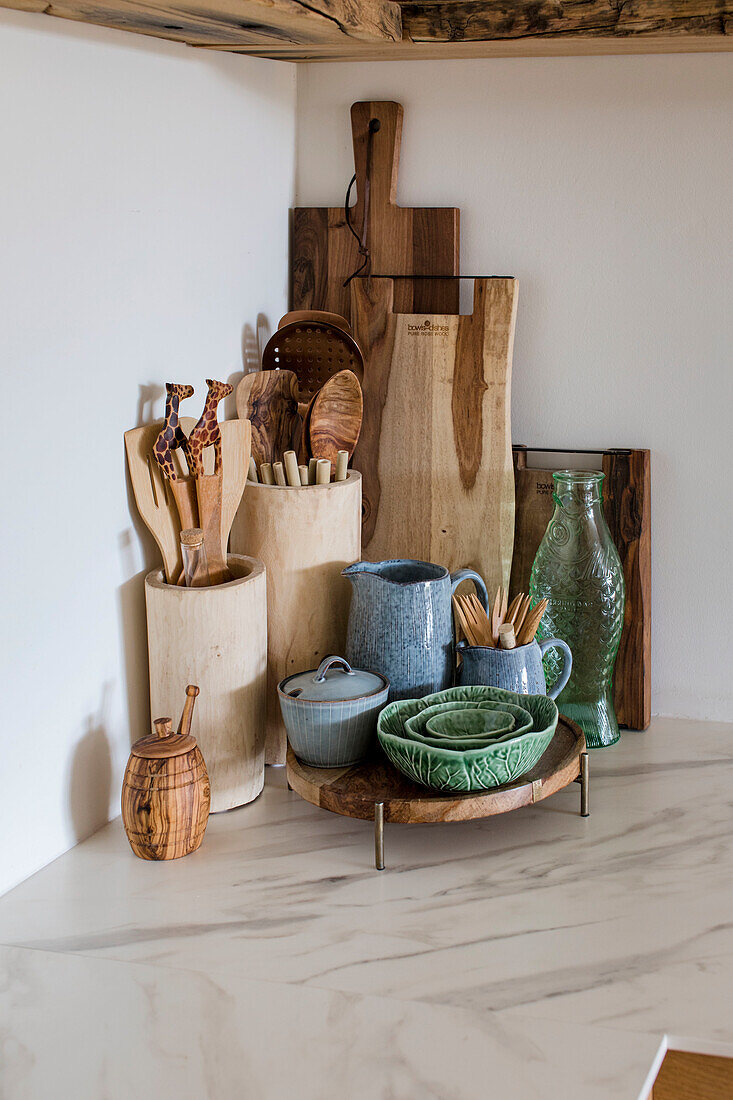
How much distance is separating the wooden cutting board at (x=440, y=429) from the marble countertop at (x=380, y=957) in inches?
14.2

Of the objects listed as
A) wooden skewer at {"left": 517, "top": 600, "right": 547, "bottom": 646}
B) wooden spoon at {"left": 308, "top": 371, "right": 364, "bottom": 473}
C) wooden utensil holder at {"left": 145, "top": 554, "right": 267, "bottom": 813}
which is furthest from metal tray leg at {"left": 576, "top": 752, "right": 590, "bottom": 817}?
wooden spoon at {"left": 308, "top": 371, "right": 364, "bottom": 473}

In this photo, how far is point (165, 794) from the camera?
98 cm

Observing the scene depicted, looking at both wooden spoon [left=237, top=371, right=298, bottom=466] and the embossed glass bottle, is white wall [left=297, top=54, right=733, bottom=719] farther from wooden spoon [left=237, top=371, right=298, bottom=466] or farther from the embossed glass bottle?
wooden spoon [left=237, top=371, right=298, bottom=466]

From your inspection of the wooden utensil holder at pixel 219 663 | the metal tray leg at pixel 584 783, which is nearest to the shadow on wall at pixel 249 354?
the wooden utensil holder at pixel 219 663

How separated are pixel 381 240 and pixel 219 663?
0.60 m

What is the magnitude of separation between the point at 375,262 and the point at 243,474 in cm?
37

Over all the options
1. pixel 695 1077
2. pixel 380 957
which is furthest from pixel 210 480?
pixel 695 1077

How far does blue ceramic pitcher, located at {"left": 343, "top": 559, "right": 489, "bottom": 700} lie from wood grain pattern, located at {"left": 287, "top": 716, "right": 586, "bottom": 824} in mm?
89

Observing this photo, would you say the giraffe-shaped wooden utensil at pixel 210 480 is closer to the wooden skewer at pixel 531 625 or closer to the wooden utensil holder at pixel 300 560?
the wooden utensil holder at pixel 300 560

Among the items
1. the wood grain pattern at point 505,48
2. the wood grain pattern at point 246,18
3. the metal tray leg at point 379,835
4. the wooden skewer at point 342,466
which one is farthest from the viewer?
the wooden skewer at point 342,466

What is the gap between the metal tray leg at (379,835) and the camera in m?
0.98

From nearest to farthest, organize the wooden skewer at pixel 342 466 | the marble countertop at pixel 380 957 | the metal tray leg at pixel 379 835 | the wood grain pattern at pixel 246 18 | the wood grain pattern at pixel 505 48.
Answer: the marble countertop at pixel 380 957 < the wood grain pattern at pixel 246 18 < the metal tray leg at pixel 379 835 < the wood grain pattern at pixel 505 48 < the wooden skewer at pixel 342 466

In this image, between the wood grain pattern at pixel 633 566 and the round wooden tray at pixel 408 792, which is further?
the wood grain pattern at pixel 633 566

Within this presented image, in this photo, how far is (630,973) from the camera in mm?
839
